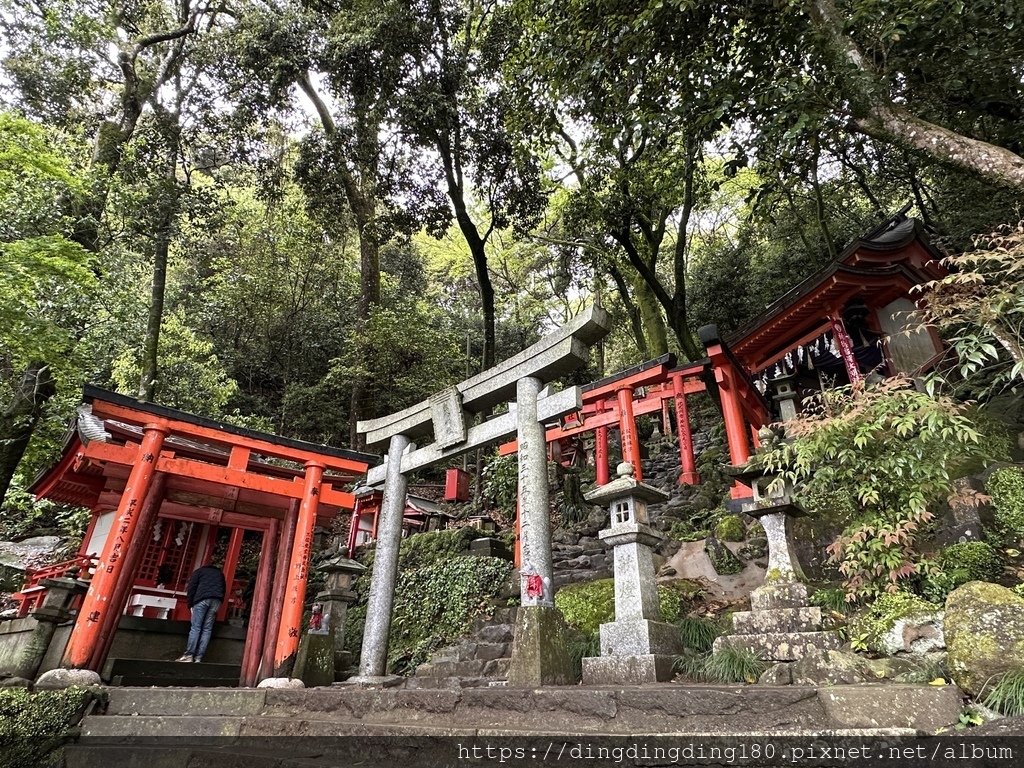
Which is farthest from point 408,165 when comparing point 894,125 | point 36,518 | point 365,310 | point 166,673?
point 36,518

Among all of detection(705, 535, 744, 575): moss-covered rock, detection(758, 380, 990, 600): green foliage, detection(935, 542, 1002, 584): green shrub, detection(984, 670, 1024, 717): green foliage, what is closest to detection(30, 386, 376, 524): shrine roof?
detection(705, 535, 744, 575): moss-covered rock

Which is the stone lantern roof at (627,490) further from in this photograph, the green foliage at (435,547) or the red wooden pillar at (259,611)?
the red wooden pillar at (259,611)

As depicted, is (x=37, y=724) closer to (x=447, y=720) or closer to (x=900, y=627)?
(x=447, y=720)

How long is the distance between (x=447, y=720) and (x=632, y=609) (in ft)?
6.29

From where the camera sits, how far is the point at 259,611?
9.61 m

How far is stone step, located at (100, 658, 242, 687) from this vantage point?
9.04 meters

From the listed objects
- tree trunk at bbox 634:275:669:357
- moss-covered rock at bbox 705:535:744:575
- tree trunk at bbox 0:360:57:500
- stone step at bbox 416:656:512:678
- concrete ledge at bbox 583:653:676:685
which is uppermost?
tree trunk at bbox 634:275:669:357

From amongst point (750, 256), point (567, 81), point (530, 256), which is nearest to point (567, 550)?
point (567, 81)

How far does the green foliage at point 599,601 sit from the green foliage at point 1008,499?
11.8ft

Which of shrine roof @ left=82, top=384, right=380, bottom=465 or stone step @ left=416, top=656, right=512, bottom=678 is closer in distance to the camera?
shrine roof @ left=82, top=384, right=380, bottom=465

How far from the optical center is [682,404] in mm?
11922

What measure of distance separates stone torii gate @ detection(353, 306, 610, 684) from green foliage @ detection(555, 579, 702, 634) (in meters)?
2.48

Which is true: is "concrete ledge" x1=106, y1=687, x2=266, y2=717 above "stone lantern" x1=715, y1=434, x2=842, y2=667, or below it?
below

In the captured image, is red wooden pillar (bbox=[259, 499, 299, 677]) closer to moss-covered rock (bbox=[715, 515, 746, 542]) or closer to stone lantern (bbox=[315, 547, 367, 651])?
stone lantern (bbox=[315, 547, 367, 651])
